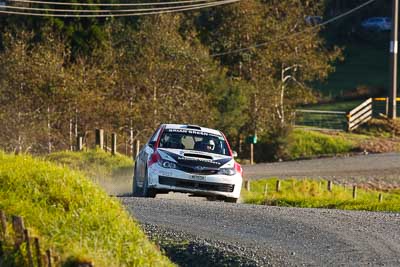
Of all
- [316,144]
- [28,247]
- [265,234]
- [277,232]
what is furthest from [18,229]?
[316,144]

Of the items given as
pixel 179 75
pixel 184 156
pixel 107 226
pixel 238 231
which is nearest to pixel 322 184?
pixel 179 75

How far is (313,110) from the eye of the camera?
6244cm

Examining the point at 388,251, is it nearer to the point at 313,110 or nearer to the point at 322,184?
the point at 322,184

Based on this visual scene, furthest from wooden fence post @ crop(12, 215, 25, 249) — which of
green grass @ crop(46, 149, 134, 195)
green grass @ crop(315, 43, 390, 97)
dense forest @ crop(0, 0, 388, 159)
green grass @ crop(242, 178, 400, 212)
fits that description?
green grass @ crop(315, 43, 390, 97)

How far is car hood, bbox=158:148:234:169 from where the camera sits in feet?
69.6

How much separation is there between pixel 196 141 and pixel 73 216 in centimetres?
925

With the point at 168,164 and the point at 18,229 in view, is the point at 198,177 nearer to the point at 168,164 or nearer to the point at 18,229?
the point at 168,164

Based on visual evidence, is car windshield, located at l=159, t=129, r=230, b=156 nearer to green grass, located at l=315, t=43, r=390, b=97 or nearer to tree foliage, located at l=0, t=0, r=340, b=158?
tree foliage, located at l=0, t=0, r=340, b=158

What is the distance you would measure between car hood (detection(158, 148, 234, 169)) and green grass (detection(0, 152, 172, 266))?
544 centimetres

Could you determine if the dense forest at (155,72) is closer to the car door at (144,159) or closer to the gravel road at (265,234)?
the car door at (144,159)

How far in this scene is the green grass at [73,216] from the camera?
1222cm

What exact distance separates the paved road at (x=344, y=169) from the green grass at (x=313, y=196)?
8.21 feet

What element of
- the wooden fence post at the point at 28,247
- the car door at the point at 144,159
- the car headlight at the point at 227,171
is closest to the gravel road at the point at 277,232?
the car headlight at the point at 227,171

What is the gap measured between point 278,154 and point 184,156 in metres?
32.5
